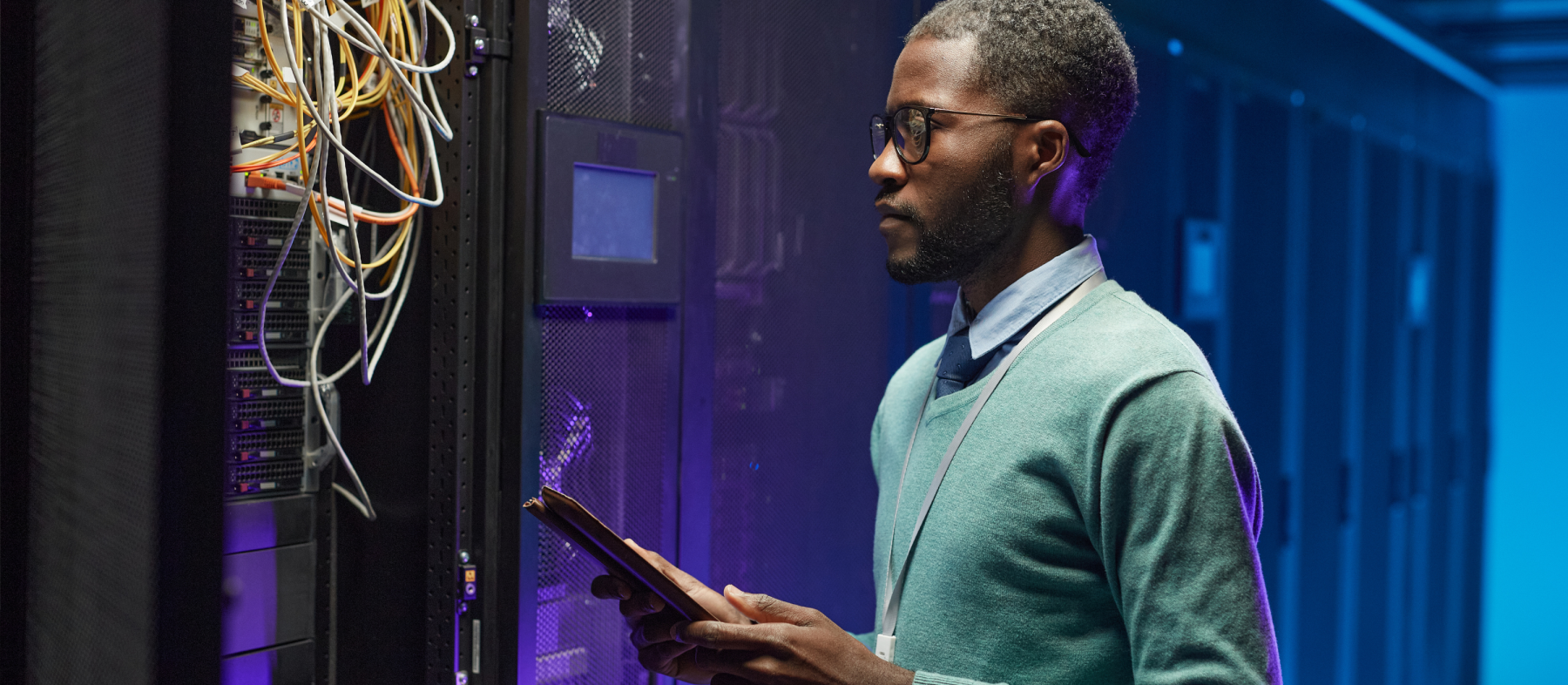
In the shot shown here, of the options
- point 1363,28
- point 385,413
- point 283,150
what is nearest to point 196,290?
point 283,150

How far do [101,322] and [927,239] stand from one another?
74cm

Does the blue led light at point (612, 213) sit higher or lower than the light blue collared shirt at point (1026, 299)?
higher

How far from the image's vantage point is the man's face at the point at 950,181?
1.05m

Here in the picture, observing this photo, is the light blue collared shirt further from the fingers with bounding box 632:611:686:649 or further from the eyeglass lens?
the fingers with bounding box 632:611:686:649

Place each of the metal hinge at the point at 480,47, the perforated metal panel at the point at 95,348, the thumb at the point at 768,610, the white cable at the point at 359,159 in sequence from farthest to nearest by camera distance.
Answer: the metal hinge at the point at 480,47
the white cable at the point at 359,159
the thumb at the point at 768,610
the perforated metal panel at the point at 95,348

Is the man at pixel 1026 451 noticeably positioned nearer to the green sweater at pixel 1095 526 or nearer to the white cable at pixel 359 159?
the green sweater at pixel 1095 526

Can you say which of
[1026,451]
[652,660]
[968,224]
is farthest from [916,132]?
[652,660]

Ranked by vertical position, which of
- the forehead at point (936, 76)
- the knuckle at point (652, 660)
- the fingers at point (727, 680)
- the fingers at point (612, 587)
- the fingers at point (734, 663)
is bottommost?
the fingers at point (727, 680)

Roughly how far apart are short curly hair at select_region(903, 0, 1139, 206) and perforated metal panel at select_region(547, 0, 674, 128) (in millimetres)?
564

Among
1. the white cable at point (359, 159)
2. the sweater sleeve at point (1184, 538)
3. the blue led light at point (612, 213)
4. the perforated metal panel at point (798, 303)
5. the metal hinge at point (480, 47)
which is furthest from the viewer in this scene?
the perforated metal panel at point (798, 303)

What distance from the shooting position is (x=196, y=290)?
0.47 meters

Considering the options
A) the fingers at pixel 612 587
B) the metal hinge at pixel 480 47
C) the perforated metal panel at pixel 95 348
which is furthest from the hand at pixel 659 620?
the metal hinge at pixel 480 47

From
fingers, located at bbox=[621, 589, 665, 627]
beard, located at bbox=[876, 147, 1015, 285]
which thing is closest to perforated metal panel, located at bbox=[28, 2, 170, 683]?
fingers, located at bbox=[621, 589, 665, 627]

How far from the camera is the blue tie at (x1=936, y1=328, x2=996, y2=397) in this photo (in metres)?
1.07
